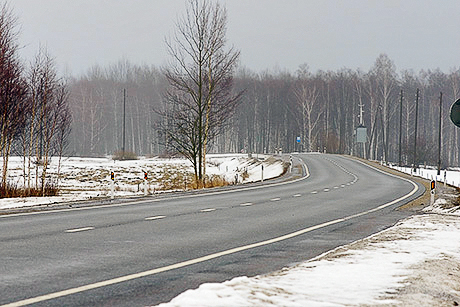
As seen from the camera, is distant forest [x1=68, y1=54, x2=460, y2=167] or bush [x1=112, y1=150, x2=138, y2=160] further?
distant forest [x1=68, y1=54, x2=460, y2=167]

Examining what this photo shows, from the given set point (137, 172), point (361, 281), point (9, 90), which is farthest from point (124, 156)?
point (361, 281)

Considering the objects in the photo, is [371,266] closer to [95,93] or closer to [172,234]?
[172,234]

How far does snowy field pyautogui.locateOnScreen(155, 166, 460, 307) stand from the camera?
5672 millimetres

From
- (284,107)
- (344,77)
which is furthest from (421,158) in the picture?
(344,77)

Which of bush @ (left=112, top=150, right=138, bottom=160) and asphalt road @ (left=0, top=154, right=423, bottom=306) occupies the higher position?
bush @ (left=112, top=150, right=138, bottom=160)

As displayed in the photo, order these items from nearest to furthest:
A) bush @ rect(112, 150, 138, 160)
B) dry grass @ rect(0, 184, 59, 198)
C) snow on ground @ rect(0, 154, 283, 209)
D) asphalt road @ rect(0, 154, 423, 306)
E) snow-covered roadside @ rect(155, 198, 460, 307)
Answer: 1. snow-covered roadside @ rect(155, 198, 460, 307)
2. asphalt road @ rect(0, 154, 423, 306)
3. dry grass @ rect(0, 184, 59, 198)
4. snow on ground @ rect(0, 154, 283, 209)
5. bush @ rect(112, 150, 138, 160)

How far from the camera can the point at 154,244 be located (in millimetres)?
10305

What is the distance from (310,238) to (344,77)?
11898 cm

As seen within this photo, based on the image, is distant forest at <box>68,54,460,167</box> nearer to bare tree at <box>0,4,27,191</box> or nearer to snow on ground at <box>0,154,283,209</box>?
snow on ground at <box>0,154,283,209</box>

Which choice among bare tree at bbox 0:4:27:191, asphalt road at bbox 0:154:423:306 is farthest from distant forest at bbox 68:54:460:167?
asphalt road at bbox 0:154:423:306

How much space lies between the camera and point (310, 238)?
12.0 m

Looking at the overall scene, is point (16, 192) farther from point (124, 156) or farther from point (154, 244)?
point (124, 156)

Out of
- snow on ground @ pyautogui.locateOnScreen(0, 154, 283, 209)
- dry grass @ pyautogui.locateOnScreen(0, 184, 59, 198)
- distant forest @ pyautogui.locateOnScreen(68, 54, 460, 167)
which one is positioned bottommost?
snow on ground @ pyautogui.locateOnScreen(0, 154, 283, 209)

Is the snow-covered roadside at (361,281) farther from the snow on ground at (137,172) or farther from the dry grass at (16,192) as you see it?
the snow on ground at (137,172)
